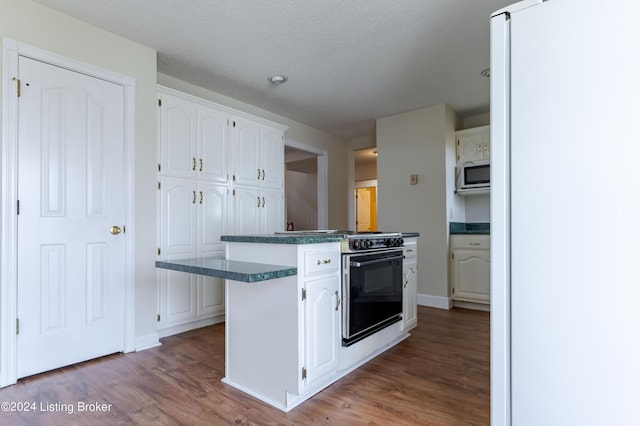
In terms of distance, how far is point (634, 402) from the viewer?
1.03 m

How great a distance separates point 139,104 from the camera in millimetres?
2801

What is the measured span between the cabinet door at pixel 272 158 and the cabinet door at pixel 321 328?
86.4 inches

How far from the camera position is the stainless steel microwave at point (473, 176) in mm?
4070

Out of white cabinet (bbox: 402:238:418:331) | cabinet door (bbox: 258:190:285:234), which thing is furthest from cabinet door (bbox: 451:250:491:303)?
cabinet door (bbox: 258:190:285:234)

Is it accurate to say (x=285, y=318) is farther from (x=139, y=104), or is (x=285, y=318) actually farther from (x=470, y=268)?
(x=470, y=268)

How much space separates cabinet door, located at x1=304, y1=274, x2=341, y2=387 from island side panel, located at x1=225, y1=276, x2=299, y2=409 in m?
0.09

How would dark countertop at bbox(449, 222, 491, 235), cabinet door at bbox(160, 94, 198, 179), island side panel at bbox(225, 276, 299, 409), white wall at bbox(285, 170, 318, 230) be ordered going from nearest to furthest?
island side panel at bbox(225, 276, 299, 409), cabinet door at bbox(160, 94, 198, 179), dark countertop at bbox(449, 222, 491, 235), white wall at bbox(285, 170, 318, 230)

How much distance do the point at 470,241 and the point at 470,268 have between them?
33cm

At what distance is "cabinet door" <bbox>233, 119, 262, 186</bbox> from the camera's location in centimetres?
368

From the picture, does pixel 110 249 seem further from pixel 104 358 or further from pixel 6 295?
pixel 104 358

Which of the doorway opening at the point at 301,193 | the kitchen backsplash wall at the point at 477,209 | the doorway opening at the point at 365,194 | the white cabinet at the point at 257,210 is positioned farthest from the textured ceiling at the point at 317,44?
the doorway opening at the point at 365,194

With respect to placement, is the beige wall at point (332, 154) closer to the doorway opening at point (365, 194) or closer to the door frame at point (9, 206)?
the doorway opening at point (365, 194)

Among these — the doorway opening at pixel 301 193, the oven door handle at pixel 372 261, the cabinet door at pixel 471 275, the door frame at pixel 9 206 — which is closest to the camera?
the door frame at pixel 9 206

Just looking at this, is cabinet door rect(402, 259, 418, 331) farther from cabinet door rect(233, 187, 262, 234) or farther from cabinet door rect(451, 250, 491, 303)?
cabinet door rect(233, 187, 262, 234)
